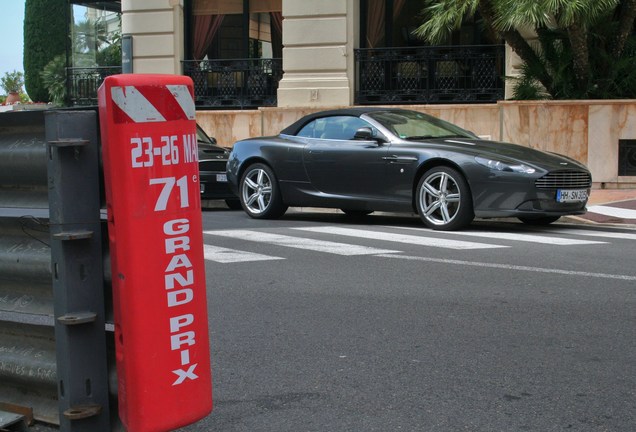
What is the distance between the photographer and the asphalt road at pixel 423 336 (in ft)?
15.1

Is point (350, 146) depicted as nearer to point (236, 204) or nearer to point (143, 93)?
point (236, 204)

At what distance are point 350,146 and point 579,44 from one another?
19.2 feet

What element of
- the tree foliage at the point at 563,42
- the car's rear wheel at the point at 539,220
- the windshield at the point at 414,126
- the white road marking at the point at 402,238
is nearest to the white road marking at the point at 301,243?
the white road marking at the point at 402,238

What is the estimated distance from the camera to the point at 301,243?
10.4m

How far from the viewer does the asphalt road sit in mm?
4594

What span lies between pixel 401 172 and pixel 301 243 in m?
2.04

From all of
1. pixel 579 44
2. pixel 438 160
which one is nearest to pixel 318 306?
pixel 438 160

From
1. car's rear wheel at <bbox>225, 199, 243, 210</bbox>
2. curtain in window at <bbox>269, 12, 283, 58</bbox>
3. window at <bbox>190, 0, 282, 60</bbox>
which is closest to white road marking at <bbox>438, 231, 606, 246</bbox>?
car's rear wheel at <bbox>225, 199, 243, 210</bbox>

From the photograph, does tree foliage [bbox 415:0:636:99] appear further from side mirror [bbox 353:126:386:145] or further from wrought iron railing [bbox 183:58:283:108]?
side mirror [bbox 353:126:386:145]

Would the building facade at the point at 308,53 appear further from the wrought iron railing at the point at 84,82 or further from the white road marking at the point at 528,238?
the white road marking at the point at 528,238

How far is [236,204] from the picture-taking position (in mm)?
16094

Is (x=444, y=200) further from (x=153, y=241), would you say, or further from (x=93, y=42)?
(x=93, y=42)

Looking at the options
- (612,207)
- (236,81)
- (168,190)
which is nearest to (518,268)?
(168,190)

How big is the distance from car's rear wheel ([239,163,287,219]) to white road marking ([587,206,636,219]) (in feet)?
13.8
